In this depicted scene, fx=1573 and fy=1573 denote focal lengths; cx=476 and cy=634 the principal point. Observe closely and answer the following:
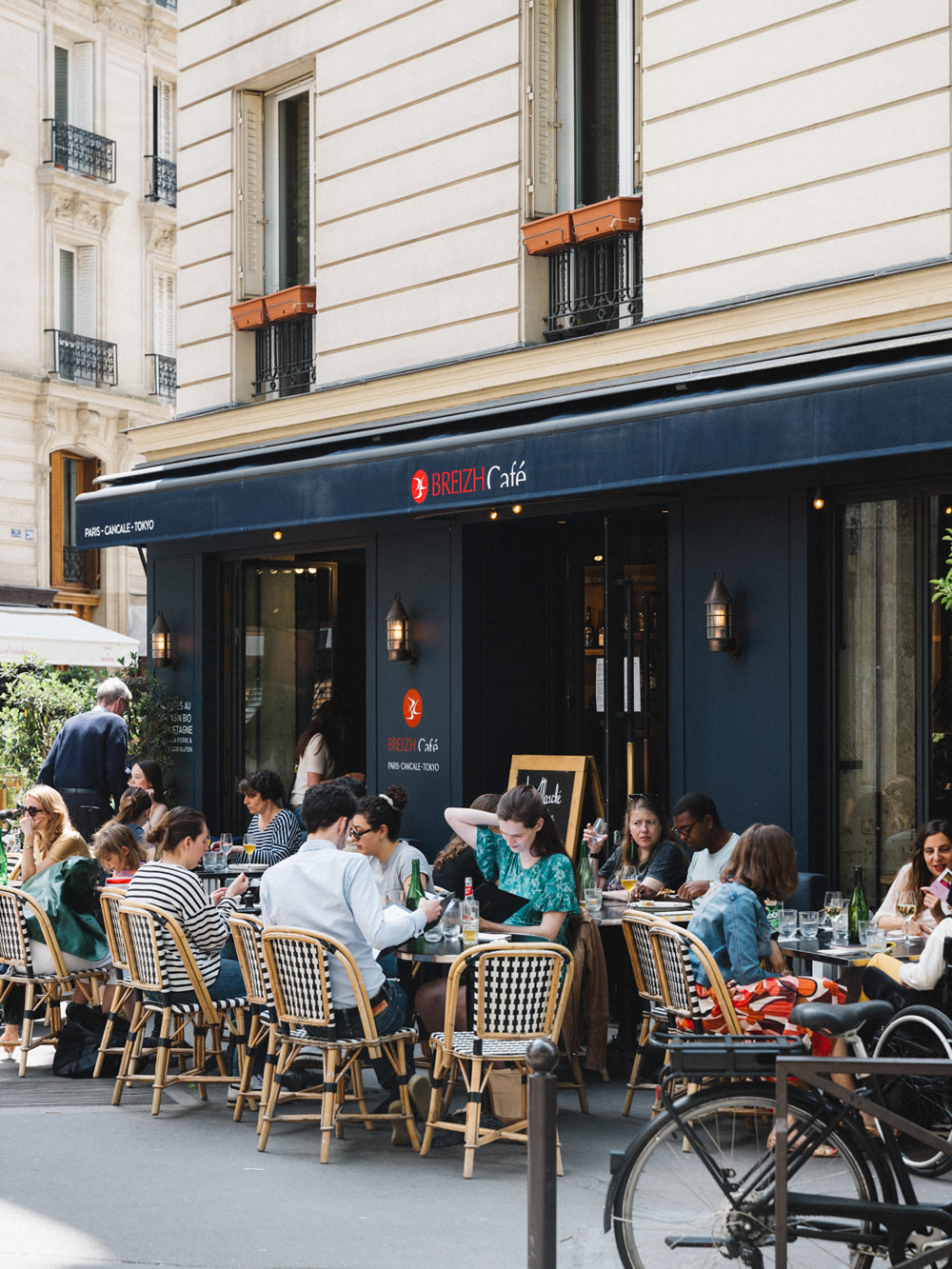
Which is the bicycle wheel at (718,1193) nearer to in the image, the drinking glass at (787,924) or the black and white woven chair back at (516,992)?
the black and white woven chair back at (516,992)

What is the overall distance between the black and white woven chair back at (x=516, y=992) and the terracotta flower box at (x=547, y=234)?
557 cm

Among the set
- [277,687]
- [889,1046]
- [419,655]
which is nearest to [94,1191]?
[889,1046]

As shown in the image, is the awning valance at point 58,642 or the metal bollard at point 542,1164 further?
the awning valance at point 58,642

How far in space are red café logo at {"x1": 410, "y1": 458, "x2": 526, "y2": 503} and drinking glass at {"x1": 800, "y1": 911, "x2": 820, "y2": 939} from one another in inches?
136

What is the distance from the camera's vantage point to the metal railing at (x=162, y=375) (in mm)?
27578

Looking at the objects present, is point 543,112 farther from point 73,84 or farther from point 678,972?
point 73,84

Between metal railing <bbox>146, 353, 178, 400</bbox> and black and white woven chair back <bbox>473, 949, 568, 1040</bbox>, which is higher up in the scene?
metal railing <bbox>146, 353, 178, 400</bbox>

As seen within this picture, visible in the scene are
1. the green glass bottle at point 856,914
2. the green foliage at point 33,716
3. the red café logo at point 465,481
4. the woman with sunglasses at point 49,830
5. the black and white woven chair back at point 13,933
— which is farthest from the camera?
the green foliage at point 33,716

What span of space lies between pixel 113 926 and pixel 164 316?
22.0 m

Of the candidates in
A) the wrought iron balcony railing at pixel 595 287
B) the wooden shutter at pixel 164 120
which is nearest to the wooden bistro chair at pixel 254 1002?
the wrought iron balcony railing at pixel 595 287

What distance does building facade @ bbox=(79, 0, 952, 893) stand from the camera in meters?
8.55

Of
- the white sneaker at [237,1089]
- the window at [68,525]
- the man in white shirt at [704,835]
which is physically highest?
the window at [68,525]

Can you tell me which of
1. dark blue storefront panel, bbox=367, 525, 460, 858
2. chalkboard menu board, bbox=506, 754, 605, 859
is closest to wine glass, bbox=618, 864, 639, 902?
chalkboard menu board, bbox=506, 754, 605, 859

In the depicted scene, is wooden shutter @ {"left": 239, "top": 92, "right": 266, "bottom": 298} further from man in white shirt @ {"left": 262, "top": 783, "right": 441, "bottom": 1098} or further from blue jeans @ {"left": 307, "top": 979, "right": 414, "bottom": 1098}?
blue jeans @ {"left": 307, "top": 979, "right": 414, "bottom": 1098}
